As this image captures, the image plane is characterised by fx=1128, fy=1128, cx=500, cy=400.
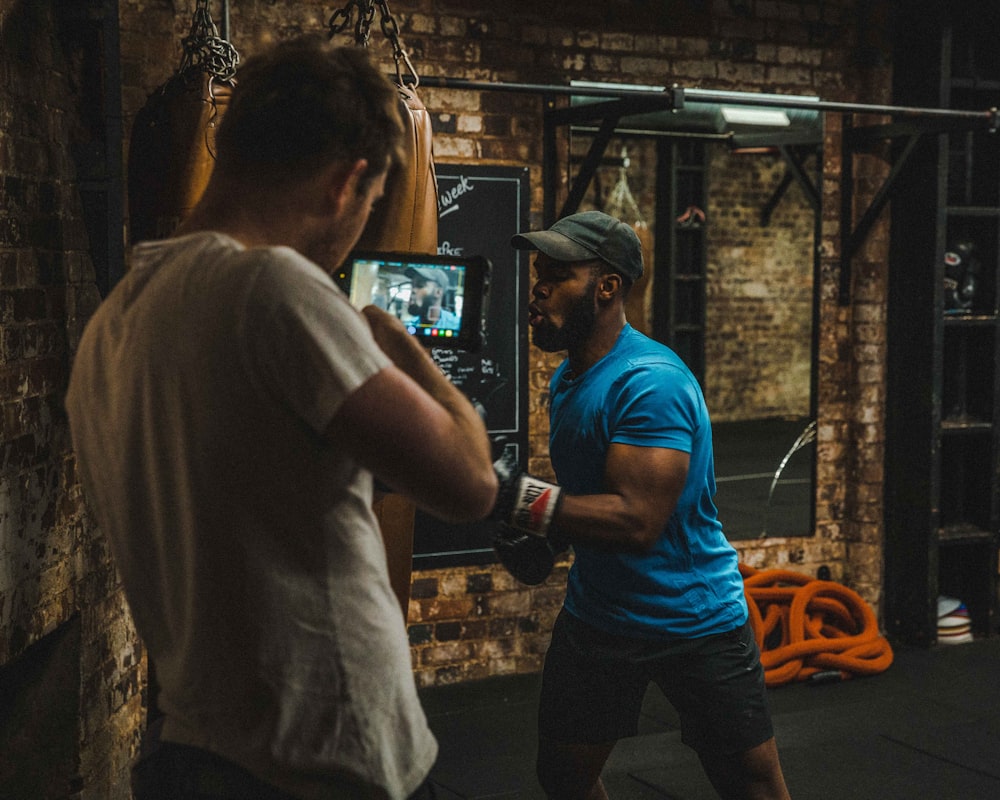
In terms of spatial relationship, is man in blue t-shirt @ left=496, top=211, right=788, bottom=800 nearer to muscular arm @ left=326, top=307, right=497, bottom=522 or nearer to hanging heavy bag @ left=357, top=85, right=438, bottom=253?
hanging heavy bag @ left=357, top=85, right=438, bottom=253

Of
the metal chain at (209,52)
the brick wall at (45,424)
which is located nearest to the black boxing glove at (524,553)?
the brick wall at (45,424)

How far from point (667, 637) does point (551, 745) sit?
363mm

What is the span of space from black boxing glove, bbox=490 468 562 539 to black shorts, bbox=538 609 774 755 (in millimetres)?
360

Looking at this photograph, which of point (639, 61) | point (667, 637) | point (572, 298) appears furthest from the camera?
point (639, 61)

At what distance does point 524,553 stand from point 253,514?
1330 millimetres

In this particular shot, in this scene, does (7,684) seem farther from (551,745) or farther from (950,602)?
(950,602)

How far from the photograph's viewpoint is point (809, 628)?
4.75m

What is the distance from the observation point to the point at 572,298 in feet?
8.64

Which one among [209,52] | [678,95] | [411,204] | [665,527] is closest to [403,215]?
[411,204]

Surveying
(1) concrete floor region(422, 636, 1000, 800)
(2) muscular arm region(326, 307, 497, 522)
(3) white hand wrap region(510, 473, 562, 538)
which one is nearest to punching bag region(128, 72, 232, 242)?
(3) white hand wrap region(510, 473, 562, 538)

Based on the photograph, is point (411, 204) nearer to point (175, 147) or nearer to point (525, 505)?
point (175, 147)

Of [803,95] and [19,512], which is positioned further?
[803,95]

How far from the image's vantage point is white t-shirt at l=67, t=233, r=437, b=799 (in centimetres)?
119

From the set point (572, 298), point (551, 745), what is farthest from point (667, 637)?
point (572, 298)
